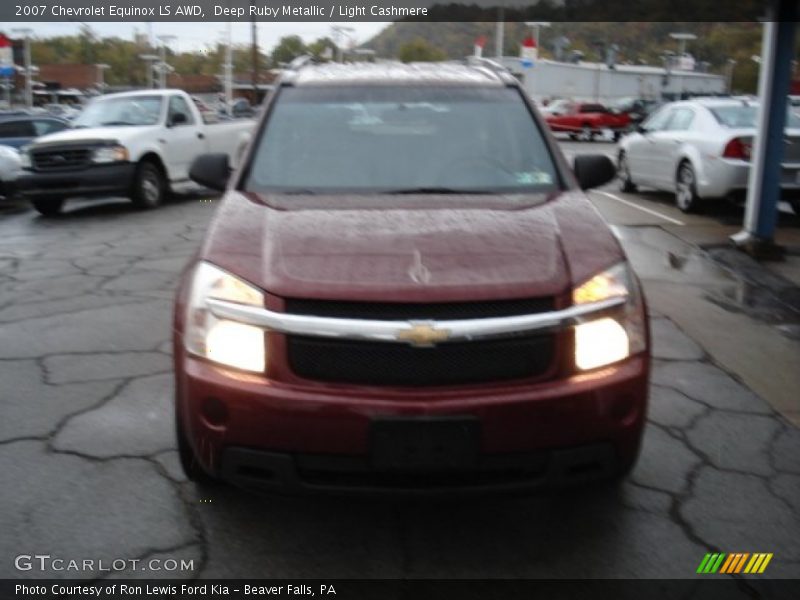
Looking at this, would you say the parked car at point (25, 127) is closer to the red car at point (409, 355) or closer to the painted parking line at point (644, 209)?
the painted parking line at point (644, 209)

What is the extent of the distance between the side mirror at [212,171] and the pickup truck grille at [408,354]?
6.01 ft

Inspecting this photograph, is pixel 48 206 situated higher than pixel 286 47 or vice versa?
pixel 286 47

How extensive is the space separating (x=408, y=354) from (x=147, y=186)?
10.7m

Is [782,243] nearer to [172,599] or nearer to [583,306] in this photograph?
[583,306]

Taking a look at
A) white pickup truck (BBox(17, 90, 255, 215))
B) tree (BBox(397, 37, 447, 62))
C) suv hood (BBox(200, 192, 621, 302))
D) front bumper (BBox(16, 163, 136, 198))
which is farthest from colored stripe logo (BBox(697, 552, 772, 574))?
tree (BBox(397, 37, 447, 62))

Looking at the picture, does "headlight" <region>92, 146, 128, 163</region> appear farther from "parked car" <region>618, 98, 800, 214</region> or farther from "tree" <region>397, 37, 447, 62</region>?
"tree" <region>397, 37, 447, 62</region>

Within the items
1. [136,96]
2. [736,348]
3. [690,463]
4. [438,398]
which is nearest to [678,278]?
[736,348]

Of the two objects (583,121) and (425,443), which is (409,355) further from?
(583,121)

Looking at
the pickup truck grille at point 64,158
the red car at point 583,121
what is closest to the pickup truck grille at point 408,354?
the pickup truck grille at point 64,158

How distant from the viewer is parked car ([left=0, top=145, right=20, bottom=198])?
509 inches

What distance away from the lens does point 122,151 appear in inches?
469

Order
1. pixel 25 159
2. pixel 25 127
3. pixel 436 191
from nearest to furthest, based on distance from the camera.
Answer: pixel 436 191, pixel 25 159, pixel 25 127

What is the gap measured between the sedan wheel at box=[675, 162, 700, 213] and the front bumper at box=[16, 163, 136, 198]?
8.05 m

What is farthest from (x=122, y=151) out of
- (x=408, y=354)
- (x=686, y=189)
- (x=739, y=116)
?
(x=408, y=354)
